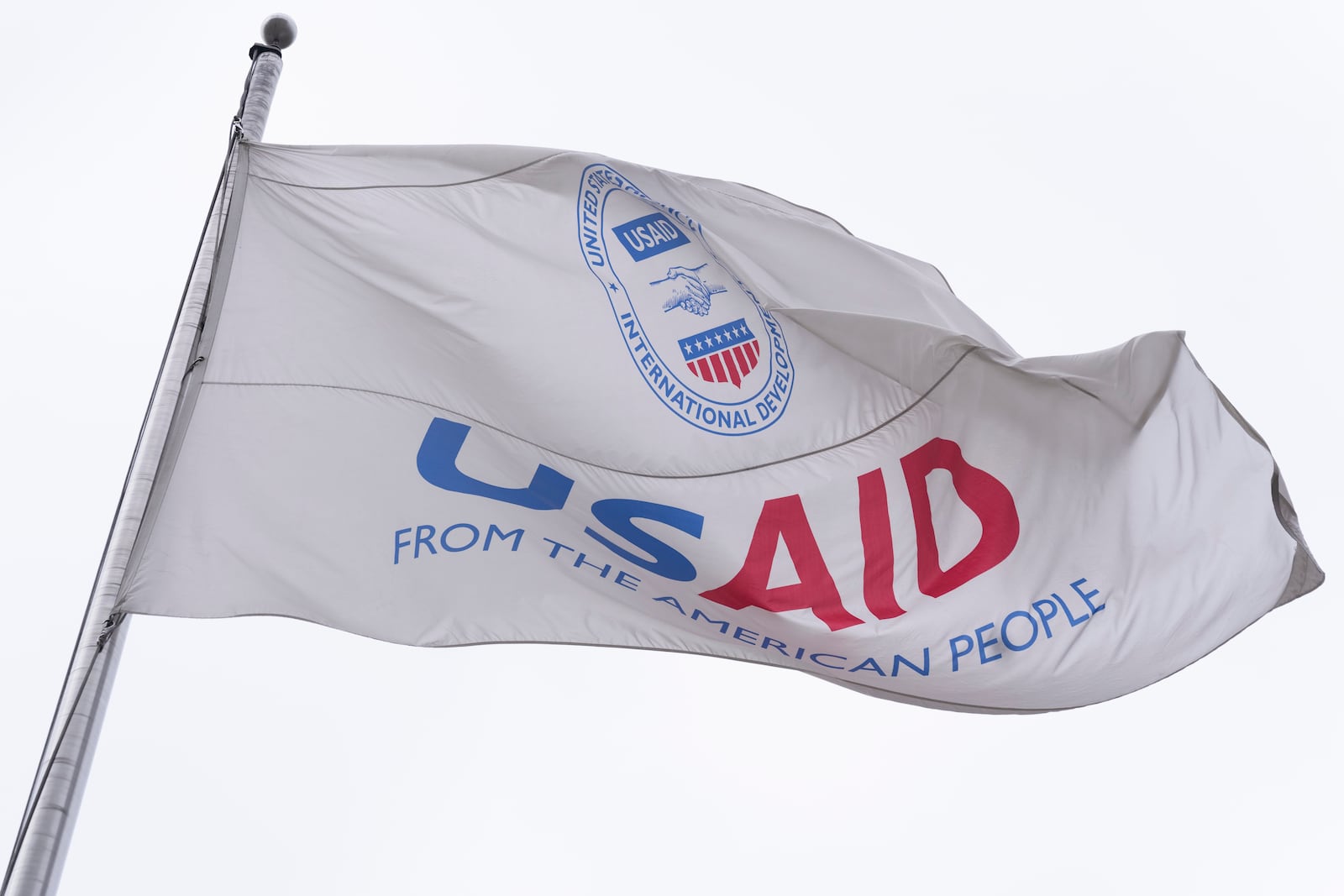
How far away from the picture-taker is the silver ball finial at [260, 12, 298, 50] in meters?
8.18

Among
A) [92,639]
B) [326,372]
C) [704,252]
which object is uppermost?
[704,252]

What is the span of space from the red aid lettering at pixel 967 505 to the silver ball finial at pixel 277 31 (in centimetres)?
425

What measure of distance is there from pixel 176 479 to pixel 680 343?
2.75 metres

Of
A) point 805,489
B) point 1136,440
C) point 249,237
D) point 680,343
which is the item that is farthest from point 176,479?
point 1136,440

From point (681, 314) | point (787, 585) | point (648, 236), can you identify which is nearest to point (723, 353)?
point (681, 314)

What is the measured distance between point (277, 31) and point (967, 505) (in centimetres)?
471

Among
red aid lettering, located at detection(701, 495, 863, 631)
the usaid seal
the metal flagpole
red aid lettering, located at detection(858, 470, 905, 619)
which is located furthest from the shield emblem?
the metal flagpole

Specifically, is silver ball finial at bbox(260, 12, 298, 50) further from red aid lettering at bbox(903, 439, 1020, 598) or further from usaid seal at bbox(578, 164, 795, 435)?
red aid lettering at bbox(903, 439, 1020, 598)

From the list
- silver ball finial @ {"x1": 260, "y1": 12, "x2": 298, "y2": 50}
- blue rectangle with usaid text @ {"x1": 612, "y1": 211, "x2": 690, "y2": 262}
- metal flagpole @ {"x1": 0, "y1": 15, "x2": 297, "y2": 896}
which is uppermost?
silver ball finial @ {"x1": 260, "y1": 12, "x2": 298, "y2": 50}

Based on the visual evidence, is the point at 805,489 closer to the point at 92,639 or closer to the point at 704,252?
the point at 704,252

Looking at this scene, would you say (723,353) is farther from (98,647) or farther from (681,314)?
(98,647)

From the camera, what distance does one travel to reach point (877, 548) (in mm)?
7637

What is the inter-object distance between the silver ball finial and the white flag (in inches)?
75.2

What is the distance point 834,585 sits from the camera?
741cm
